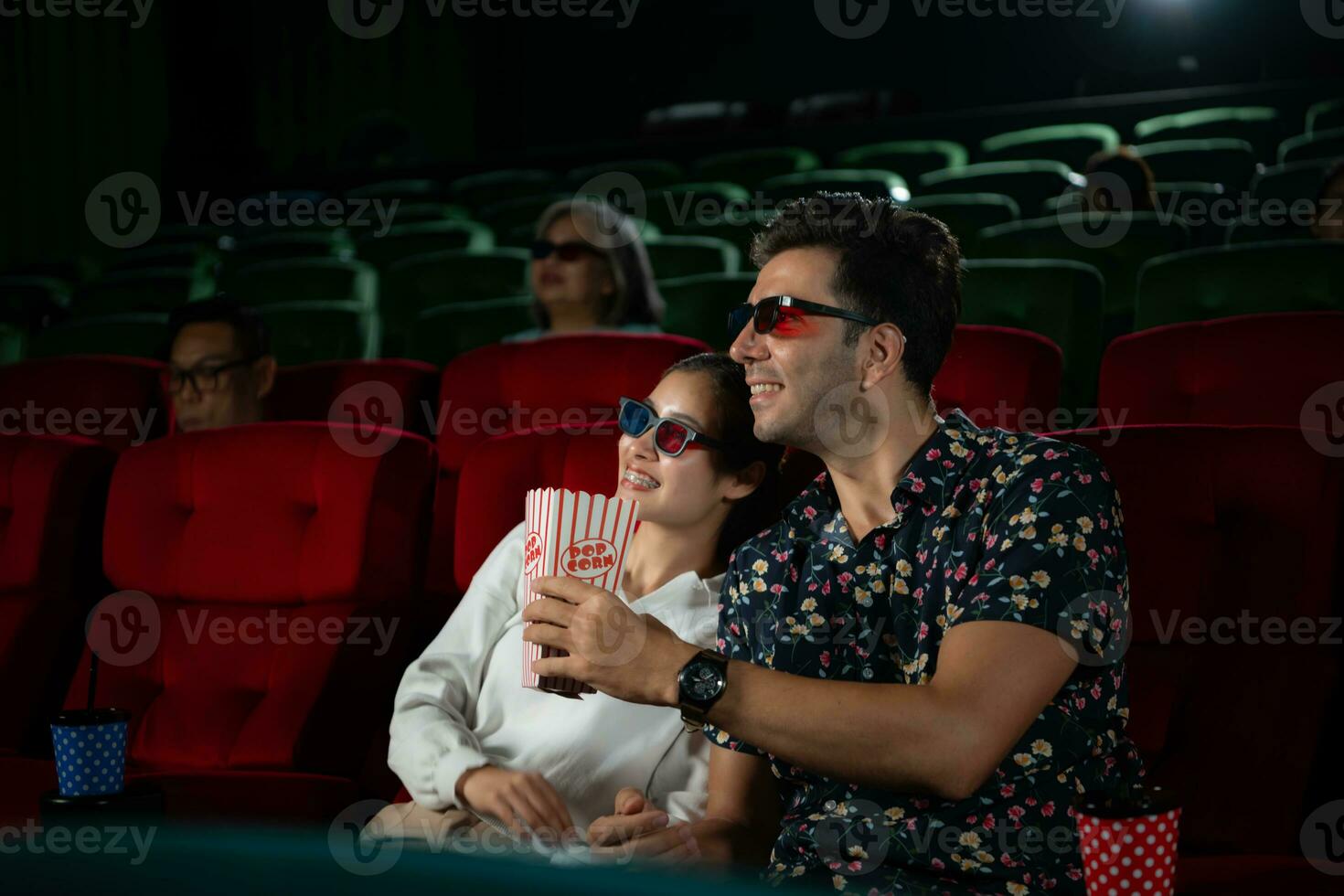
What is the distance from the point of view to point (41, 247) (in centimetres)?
604

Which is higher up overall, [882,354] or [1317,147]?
[1317,147]

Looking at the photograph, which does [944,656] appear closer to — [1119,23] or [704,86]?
[1119,23]

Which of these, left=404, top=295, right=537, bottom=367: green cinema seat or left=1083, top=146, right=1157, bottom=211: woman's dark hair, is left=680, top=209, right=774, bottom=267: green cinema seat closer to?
left=1083, top=146, right=1157, bottom=211: woman's dark hair

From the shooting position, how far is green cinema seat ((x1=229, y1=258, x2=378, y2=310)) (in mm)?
3525

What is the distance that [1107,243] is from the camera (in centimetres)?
299

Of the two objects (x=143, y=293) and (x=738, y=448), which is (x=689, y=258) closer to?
(x=143, y=293)

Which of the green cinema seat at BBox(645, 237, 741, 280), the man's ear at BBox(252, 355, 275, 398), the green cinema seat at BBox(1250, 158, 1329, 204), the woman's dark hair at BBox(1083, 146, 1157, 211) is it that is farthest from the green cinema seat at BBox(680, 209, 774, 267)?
the man's ear at BBox(252, 355, 275, 398)

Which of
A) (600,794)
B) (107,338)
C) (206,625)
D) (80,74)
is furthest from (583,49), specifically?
(600,794)

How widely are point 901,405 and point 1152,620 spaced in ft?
1.17

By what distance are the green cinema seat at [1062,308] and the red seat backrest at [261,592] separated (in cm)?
114

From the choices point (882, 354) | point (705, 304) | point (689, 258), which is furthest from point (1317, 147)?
point (882, 354)

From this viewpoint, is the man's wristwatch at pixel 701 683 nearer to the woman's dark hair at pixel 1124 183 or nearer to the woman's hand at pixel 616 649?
the woman's hand at pixel 616 649

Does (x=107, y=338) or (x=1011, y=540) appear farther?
(x=107, y=338)

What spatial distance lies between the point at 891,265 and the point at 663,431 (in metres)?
0.34
